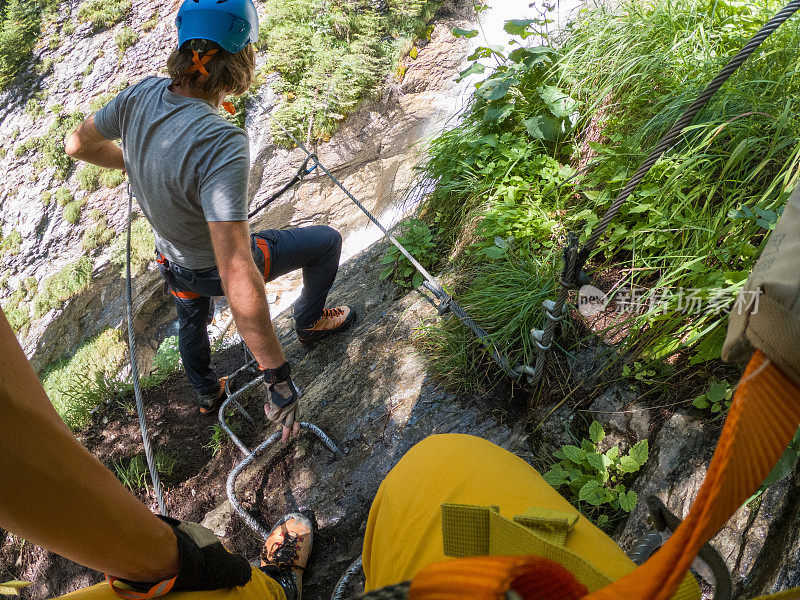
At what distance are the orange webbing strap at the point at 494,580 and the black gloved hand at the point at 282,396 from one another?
154 centimetres

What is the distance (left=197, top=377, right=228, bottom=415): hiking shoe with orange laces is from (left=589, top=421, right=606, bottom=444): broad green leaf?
2.56m

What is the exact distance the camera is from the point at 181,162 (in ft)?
6.35

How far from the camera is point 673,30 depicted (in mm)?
2545

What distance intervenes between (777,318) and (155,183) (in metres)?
2.31

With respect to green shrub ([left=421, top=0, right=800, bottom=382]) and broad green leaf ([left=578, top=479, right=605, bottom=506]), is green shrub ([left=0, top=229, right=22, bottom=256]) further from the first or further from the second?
broad green leaf ([left=578, top=479, right=605, bottom=506])

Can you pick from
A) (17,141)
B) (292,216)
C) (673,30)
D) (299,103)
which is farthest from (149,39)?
(673,30)

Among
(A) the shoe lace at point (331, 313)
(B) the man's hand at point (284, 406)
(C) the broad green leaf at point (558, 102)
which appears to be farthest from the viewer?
(A) the shoe lace at point (331, 313)

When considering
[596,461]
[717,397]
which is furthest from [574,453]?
[717,397]

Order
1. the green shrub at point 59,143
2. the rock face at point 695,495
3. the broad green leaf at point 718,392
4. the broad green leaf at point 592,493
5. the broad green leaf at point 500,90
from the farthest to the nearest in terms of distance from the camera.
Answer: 1. the green shrub at point 59,143
2. the broad green leaf at point 500,90
3. the broad green leaf at point 592,493
4. the broad green leaf at point 718,392
5. the rock face at point 695,495

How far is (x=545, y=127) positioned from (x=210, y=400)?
2988mm

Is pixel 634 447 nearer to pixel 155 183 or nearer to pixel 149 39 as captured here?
pixel 155 183

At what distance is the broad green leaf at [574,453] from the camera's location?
5.79ft

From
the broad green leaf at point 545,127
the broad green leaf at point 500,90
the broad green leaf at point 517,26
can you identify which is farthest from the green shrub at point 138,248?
the broad green leaf at point 545,127

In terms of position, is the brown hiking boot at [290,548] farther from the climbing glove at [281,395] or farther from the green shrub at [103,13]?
the green shrub at [103,13]
